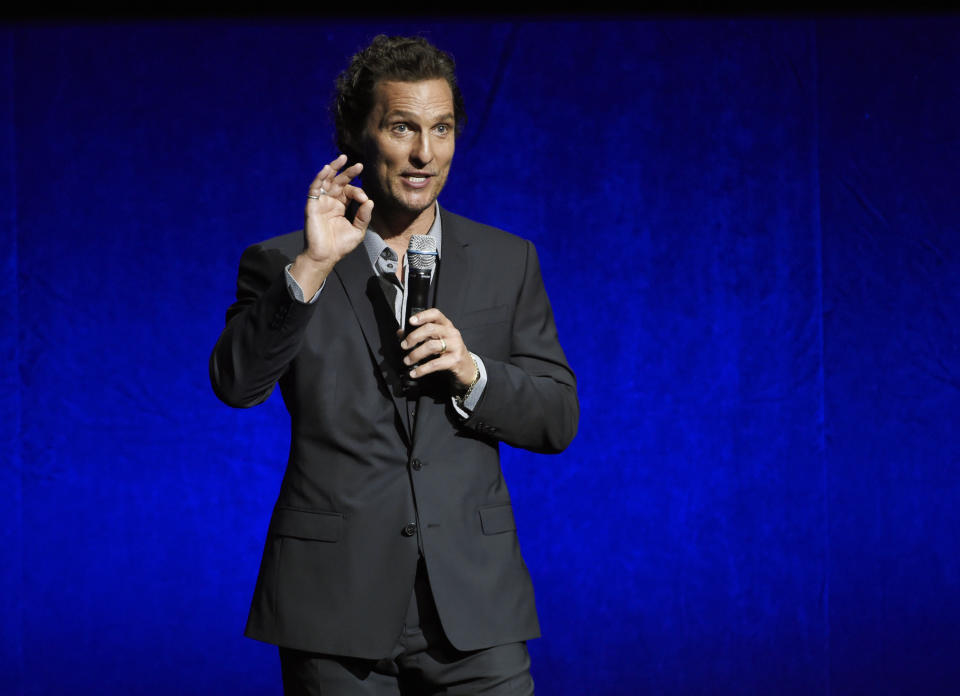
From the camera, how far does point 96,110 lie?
11.1 feet

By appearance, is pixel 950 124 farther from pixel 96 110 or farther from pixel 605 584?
pixel 96 110

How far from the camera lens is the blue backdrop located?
11.2 feet

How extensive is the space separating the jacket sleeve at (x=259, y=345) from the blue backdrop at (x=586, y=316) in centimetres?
181

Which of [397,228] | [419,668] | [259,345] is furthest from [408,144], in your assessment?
[419,668]

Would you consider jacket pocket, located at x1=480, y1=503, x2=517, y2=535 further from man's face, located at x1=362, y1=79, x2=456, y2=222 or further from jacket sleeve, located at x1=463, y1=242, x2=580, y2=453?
man's face, located at x1=362, y1=79, x2=456, y2=222

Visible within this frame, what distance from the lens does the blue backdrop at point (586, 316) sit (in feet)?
11.2

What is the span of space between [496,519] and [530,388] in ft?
0.67

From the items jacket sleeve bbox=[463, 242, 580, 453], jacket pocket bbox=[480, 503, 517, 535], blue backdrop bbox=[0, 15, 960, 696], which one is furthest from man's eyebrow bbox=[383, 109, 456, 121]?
blue backdrop bbox=[0, 15, 960, 696]

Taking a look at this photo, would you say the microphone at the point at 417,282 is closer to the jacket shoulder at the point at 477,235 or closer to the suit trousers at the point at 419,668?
the jacket shoulder at the point at 477,235

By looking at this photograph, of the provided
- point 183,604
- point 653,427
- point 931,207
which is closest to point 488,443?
point 653,427

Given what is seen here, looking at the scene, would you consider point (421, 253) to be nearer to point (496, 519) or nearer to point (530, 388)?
point (530, 388)

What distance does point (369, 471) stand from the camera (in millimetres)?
1673

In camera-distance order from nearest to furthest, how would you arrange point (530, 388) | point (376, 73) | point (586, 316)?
point (530, 388) < point (376, 73) < point (586, 316)

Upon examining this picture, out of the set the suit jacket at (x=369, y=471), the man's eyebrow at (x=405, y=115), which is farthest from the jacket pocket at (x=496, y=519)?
the man's eyebrow at (x=405, y=115)
